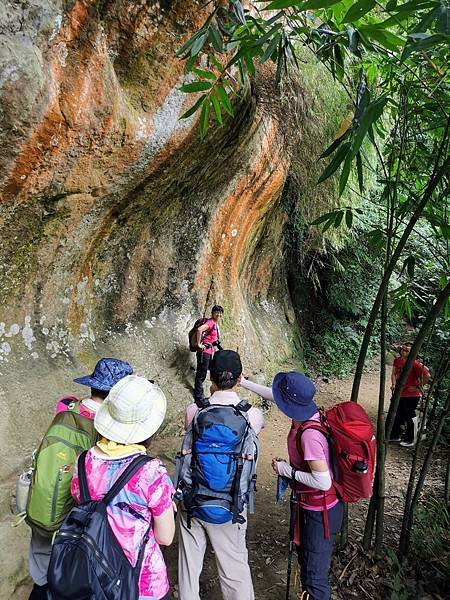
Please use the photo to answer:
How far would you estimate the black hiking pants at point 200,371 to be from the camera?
21.2 ft

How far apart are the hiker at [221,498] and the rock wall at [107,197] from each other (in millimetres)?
1399

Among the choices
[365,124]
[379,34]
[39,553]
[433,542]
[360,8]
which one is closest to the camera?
[360,8]

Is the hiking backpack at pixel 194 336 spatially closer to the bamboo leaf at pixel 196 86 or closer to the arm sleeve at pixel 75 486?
the bamboo leaf at pixel 196 86

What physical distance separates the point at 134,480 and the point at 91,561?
0.31 meters

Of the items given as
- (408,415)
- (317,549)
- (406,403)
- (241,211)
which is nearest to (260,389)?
(317,549)

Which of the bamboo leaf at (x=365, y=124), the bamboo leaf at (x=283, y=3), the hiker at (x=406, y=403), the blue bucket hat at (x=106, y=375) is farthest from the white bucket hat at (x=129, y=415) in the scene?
the hiker at (x=406, y=403)

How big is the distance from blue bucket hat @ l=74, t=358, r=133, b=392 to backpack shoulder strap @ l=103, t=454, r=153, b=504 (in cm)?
65

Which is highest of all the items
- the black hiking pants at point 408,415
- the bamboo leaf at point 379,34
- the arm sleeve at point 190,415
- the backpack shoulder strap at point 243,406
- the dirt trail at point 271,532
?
the bamboo leaf at point 379,34

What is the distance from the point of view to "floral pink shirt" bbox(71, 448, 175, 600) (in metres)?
1.76

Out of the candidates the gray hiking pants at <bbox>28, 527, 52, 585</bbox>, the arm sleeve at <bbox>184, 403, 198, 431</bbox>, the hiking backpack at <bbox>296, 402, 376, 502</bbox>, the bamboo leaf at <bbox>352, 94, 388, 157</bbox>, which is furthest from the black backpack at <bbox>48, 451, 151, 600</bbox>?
the bamboo leaf at <bbox>352, 94, 388, 157</bbox>

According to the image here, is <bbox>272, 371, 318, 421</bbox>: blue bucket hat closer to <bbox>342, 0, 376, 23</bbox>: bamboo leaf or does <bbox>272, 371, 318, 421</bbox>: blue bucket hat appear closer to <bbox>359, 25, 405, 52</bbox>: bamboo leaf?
<bbox>359, 25, 405, 52</bbox>: bamboo leaf

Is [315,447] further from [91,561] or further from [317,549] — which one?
[91,561]

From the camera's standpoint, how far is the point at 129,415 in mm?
1876

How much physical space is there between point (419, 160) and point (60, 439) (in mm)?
3214
